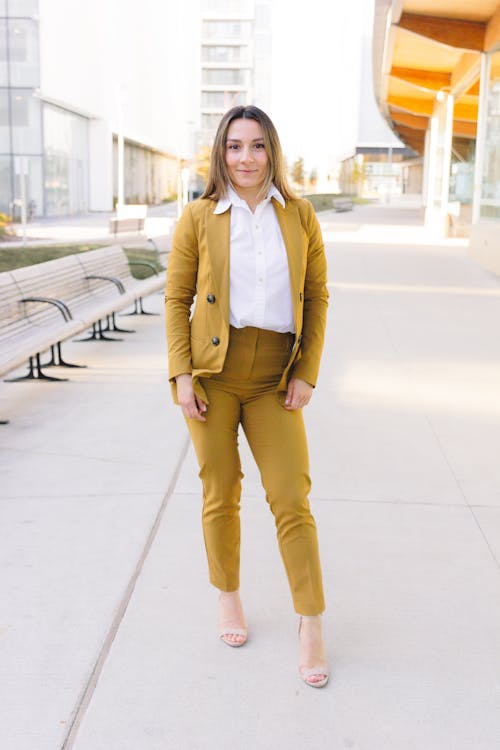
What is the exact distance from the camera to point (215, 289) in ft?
10.0

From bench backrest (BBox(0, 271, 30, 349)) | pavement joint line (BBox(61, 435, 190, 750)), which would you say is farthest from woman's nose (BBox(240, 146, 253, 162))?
bench backrest (BBox(0, 271, 30, 349))

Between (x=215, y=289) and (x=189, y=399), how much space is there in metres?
0.37

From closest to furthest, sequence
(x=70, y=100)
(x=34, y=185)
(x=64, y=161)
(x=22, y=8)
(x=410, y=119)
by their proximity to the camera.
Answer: (x=22, y=8) → (x=34, y=185) → (x=70, y=100) → (x=64, y=161) → (x=410, y=119)

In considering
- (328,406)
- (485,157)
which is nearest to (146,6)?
(485,157)

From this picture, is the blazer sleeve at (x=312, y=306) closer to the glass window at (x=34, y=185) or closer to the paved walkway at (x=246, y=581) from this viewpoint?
the paved walkway at (x=246, y=581)

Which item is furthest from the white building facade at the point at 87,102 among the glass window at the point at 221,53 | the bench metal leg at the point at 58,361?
the glass window at the point at 221,53

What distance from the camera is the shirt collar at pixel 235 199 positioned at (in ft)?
10.2

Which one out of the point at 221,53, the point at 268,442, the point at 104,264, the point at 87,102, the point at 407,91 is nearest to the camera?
the point at 268,442

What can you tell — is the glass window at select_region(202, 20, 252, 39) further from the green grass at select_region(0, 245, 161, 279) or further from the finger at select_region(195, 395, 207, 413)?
the finger at select_region(195, 395, 207, 413)

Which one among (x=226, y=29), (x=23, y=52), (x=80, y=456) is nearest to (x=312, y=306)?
(x=80, y=456)

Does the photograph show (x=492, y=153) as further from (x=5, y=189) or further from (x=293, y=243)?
(x=5, y=189)

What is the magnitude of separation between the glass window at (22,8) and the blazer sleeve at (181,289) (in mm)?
41243

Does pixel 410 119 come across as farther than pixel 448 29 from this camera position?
Yes

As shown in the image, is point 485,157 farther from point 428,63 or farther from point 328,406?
point 328,406
